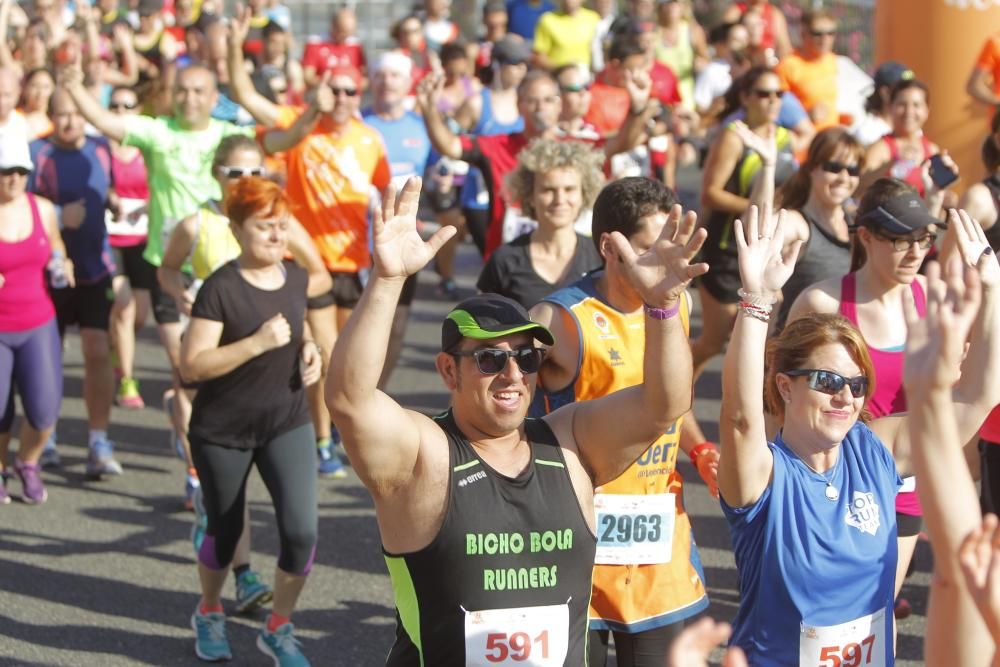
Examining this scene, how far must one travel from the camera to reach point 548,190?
571 cm

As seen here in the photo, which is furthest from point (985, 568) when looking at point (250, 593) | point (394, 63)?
point (394, 63)

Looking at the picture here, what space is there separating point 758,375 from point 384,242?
0.93 meters

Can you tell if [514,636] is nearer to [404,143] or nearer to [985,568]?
[985,568]

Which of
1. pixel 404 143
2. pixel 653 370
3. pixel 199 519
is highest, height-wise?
pixel 404 143

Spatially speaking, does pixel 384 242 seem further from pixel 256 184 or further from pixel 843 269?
pixel 843 269

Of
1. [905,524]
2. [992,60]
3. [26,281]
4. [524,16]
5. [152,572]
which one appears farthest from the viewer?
[524,16]

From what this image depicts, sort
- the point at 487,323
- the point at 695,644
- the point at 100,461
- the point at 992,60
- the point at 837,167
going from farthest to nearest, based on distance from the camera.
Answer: the point at 992,60 < the point at 100,461 < the point at 837,167 < the point at 487,323 < the point at 695,644

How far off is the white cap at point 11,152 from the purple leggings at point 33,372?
0.78 metres

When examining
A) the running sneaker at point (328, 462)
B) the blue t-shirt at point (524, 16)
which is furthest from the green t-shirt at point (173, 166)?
the blue t-shirt at point (524, 16)

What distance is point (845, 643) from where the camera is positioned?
3602 mm

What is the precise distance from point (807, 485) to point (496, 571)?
32.0 inches

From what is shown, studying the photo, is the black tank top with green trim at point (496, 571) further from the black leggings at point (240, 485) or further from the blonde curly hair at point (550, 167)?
the blonde curly hair at point (550, 167)

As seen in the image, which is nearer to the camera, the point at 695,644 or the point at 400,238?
the point at 695,644

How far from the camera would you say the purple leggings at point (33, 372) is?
23.5ft
